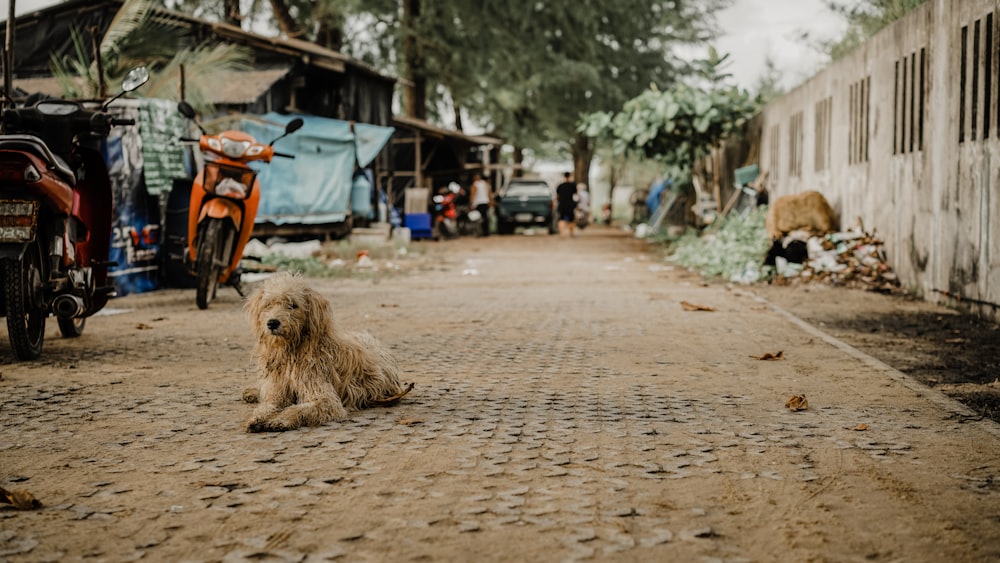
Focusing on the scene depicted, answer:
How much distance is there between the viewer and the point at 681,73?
130 ft

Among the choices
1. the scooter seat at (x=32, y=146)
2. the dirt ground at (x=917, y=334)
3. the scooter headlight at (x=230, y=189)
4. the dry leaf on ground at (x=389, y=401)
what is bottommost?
the dirt ground at (x=917, y=334)

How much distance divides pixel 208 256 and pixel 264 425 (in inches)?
230

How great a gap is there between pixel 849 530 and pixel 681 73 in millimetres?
37667

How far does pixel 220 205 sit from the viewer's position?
10414 mm

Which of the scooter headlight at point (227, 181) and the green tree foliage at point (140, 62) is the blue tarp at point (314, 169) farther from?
the scooter headlight at point (227, 181)

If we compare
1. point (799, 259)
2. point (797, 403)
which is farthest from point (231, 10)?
point (797, 403)

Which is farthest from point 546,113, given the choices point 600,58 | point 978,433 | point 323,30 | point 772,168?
point 978,433

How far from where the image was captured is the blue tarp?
837 inches

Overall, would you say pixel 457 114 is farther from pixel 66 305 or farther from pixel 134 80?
pixel 66 305

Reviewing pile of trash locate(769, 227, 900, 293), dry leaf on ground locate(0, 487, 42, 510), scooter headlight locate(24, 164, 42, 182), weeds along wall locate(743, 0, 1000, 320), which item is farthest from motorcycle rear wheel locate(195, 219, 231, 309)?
pile of trash locate(769, 227, 900, 293)

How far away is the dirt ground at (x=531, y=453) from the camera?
325 centimetres

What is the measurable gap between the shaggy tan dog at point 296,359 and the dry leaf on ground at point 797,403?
7.58ft

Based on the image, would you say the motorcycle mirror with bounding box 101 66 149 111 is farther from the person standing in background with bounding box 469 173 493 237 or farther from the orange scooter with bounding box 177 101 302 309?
the person standing in background with bounding box 469 173 493 237

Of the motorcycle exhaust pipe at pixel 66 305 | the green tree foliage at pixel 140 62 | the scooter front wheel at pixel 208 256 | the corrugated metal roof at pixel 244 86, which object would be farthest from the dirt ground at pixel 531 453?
the corrugated metal roof at pixel 244 86
